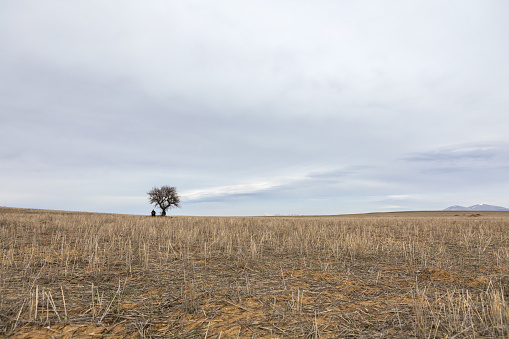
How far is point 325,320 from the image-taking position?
415 centimetres

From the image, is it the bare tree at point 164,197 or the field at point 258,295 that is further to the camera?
the bare tree at point 164,197

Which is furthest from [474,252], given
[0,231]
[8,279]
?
[0,231]

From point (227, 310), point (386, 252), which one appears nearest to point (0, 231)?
point (227, 310)

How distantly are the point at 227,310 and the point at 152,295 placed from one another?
5.34 ft

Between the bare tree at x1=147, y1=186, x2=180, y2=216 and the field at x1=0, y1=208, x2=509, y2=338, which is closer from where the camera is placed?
the field at x1=0, y1=208, x2=509, y2=338

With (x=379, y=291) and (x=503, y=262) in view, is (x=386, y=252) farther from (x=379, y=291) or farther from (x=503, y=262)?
(x=379, y=291)

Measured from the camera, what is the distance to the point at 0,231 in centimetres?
1217

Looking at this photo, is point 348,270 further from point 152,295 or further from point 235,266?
point 152,295

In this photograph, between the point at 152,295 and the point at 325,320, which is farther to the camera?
the point at 152,295

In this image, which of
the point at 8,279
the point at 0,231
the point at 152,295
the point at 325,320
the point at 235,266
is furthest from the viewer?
the point at 0,231

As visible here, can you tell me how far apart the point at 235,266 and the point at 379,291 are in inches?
138

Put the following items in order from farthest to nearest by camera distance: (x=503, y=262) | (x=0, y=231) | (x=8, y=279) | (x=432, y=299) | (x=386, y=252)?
(x=0, y=231), (x=386, y=252), (x=503, y=262), (x=8, y=279), (x=432, y=299)

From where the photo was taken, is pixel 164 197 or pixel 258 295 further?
pixel 164 197

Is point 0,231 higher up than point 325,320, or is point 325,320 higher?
point 0,231
